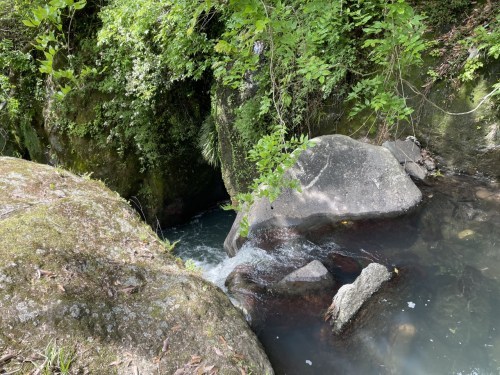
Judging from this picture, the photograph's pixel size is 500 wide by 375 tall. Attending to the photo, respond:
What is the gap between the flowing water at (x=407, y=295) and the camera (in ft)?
10.4

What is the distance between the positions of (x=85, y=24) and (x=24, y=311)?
739 centimetres

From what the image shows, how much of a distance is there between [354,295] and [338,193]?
1815 millimetres

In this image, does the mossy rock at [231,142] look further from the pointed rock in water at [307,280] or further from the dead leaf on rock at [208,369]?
the dead leaf on rock at [208,369]

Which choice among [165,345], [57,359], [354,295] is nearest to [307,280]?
[354,295]

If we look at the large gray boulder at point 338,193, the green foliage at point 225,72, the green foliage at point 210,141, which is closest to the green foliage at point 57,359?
the green foliage at point 225,72

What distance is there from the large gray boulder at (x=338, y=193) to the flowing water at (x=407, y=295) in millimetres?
211

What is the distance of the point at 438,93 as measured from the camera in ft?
17.2

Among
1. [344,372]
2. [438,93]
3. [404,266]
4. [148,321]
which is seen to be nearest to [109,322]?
[148,321]

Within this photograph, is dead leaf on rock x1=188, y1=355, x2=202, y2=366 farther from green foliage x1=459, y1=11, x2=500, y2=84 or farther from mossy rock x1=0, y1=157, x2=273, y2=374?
green foliage x1=459, y1=11, x2=500, y2=84

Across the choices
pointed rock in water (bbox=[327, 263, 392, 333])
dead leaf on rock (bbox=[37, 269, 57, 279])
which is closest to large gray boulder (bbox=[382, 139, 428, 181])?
pointed rock in water (bbox=[327, 263, 392, 333])

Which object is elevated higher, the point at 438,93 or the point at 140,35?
the point at 140,35

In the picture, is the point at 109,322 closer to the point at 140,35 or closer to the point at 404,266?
the point at 404,266

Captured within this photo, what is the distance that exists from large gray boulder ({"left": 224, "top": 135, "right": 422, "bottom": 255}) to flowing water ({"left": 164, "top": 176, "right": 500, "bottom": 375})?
0.21 metres

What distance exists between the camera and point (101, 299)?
258 centimetres
